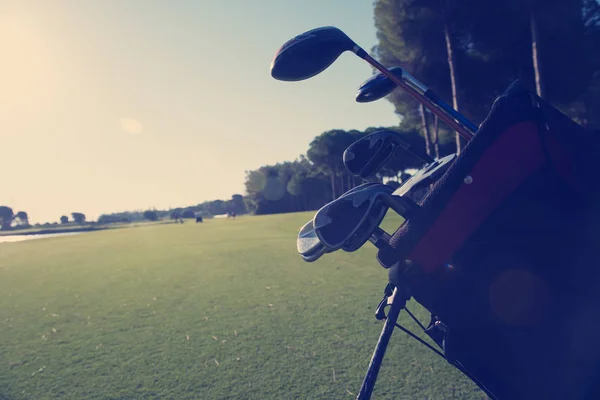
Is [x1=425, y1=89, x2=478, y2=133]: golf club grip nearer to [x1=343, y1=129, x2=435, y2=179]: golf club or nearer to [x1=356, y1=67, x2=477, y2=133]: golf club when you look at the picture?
[x1=356, y1=67, x2=477, y2=133]: golf club

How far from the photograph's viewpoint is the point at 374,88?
7.30 ft

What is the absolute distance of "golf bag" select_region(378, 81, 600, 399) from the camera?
1396 millimetres

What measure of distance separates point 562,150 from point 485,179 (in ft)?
1.05

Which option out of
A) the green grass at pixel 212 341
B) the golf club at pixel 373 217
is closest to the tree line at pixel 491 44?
the green grass at pixel 212 341

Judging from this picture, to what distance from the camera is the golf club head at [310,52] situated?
5.69ft

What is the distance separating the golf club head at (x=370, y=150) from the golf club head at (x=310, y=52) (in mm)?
461

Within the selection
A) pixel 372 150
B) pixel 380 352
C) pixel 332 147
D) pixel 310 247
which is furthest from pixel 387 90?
pixel 332 147

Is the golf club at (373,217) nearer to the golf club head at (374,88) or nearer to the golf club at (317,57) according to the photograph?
the golf club at (317,57)

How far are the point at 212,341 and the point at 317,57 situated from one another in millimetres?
3316

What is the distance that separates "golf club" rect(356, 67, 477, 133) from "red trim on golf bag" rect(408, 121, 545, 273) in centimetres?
43

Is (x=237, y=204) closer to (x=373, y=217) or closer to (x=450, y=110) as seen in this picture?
(x=450, y=110)

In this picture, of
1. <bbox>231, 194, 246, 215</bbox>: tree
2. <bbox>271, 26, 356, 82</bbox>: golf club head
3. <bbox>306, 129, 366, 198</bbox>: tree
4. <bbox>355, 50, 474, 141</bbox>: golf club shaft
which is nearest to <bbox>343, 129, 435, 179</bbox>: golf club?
<bbox>355, 50, 474, 141</bbox>: golf club shaft

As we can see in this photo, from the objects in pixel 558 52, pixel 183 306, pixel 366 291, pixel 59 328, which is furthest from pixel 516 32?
pixel 59 328

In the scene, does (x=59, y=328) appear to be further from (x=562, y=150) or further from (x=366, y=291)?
(x=562, y=150)
